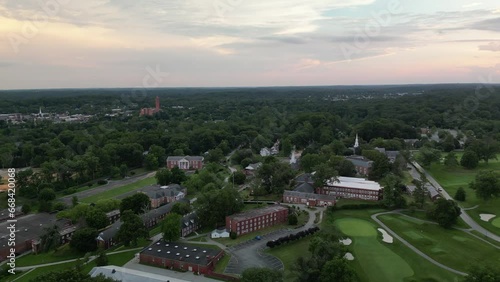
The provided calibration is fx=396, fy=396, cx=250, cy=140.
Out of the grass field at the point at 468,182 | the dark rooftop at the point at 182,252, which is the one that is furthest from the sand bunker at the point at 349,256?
the grass field at the point at 468,182

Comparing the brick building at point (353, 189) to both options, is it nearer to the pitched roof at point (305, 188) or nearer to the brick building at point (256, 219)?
the pitched roof at point (305, 188)

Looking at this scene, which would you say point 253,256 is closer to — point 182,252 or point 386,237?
point 182,252

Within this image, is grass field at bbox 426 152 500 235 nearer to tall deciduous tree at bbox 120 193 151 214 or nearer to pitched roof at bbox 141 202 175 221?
pitched roof at bbox 141 202 175 221

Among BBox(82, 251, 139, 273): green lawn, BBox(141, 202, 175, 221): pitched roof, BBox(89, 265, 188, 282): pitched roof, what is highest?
BBox(89, 265, 188, 282): pitched roof

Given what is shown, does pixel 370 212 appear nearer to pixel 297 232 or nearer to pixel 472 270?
pixel 297 232

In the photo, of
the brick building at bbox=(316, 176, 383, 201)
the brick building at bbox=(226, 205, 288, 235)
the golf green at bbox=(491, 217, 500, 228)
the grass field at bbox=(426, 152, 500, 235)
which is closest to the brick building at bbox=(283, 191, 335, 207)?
the brick building at bbox=(316, 176, 383, 201)
